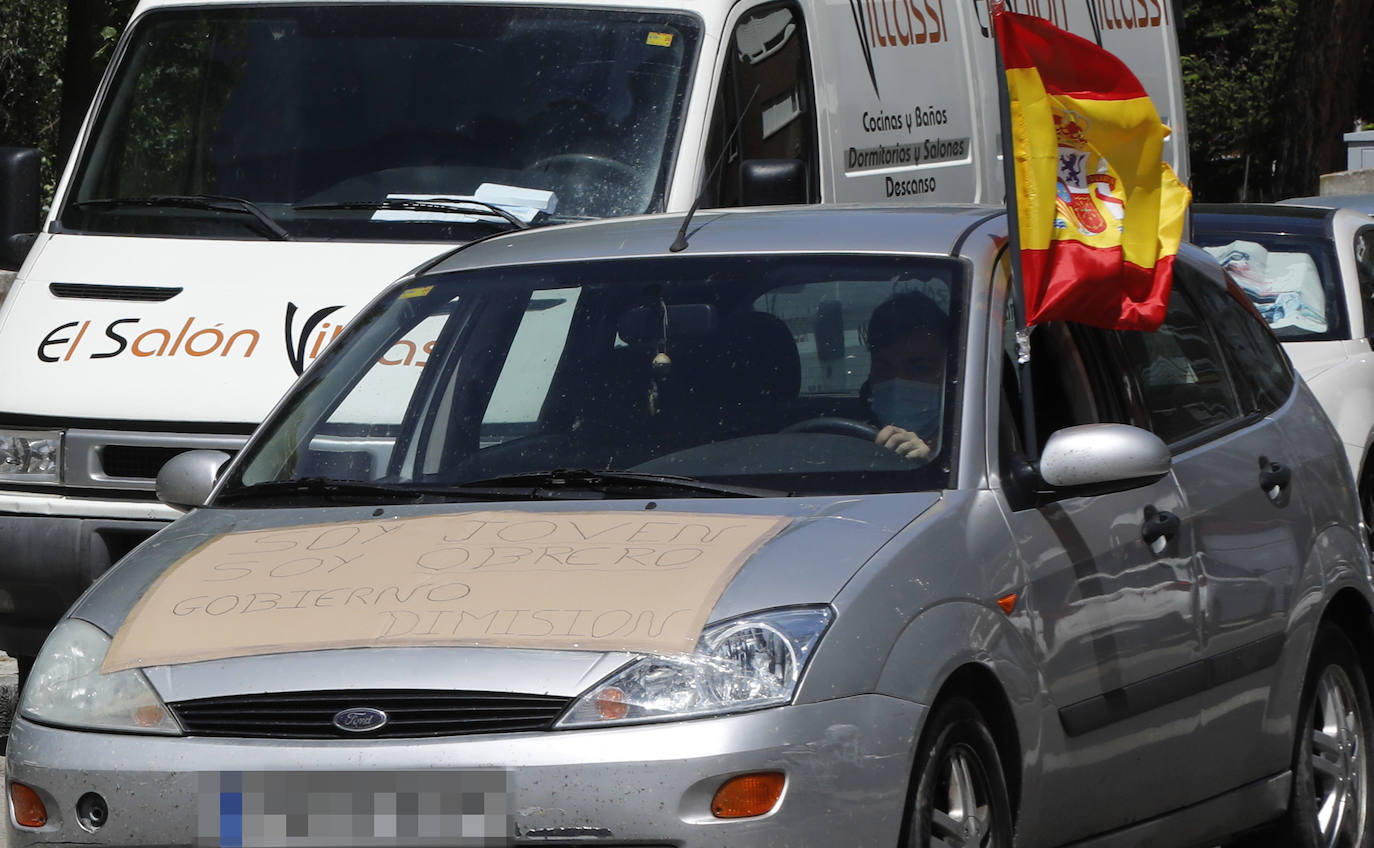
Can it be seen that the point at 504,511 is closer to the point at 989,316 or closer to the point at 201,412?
the point at 989,316

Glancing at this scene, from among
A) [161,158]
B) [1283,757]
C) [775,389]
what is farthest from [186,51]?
[1283,757]

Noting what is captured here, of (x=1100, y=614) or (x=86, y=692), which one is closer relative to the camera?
(x=86, y=692)

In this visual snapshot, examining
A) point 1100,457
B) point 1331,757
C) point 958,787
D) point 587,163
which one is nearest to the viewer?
point 958,787

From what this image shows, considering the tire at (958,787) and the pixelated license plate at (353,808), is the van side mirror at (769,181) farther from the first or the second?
the pixelated license plate at (353,808)

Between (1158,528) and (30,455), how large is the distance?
3900 millimetres

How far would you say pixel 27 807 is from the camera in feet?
13.5

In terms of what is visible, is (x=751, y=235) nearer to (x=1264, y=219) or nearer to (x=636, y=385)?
(x=636, y=385)

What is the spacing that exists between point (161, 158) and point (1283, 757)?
4472 mm

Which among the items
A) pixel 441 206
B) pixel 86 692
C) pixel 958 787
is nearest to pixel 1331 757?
pixel 958 787

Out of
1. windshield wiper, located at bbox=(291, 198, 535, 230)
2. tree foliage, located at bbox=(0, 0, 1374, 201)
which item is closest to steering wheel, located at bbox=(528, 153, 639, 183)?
windshield wiper, located at bbox=(291, 198, 535, 230)

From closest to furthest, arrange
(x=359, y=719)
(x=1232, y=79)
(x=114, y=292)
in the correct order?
1. (x=359, y=719)
2. (x=114, y=292)
3. (x=1232, y=79)

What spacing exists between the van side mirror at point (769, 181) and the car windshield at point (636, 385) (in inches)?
80.2

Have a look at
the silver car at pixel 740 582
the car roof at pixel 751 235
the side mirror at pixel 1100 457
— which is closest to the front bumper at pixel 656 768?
the silver car at pixel 740 582

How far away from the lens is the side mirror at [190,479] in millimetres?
5211
